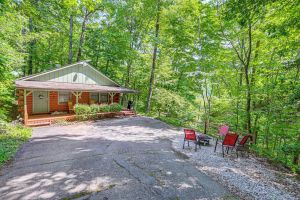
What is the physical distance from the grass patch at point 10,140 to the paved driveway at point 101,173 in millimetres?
276

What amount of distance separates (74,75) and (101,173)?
11696 millimetres

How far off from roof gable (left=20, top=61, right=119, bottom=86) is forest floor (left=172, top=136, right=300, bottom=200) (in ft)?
36.6

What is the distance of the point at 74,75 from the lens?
14.5 m

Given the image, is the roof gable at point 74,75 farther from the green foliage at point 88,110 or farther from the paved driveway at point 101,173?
the paved driveway at point 101,173

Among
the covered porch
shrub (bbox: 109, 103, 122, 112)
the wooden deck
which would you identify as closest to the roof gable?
the covered porch

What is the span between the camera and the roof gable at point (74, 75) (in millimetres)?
13061

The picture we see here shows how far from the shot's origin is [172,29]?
509 inches

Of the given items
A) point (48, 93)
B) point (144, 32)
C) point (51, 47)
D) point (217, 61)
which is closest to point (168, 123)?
point (217, 61)

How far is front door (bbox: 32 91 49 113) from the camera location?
42.0 feet

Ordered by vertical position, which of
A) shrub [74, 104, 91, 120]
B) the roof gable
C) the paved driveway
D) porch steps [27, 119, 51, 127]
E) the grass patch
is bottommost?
the paved driveway

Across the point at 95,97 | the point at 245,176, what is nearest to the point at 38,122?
the point at 95,97

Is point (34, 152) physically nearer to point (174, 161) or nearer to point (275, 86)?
point (174, 161)

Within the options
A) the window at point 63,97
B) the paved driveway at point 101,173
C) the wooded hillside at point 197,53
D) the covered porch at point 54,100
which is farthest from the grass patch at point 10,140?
A: the window at point 63,97

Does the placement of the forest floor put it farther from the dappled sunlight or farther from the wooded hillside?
the dappled sunlight
